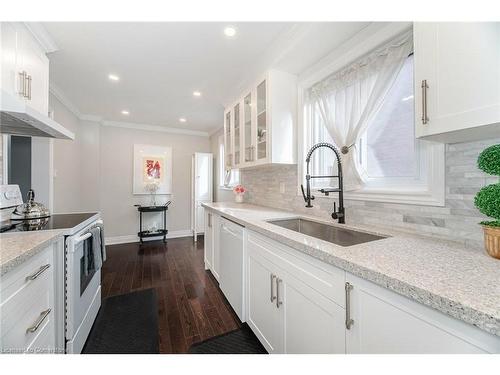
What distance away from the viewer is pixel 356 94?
4.86ft

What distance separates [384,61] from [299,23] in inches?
26.3

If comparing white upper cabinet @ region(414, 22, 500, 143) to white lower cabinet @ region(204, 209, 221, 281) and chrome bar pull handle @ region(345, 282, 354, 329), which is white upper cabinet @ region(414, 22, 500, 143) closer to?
chrome bar pull handle @ region(345, 282, 354, 329)

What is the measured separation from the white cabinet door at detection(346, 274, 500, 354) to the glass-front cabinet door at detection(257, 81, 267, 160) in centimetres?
157

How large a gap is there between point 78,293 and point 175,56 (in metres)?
2.11

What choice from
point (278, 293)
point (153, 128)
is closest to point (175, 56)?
point (278, 293)

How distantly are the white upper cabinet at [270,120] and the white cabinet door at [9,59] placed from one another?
1.84 m

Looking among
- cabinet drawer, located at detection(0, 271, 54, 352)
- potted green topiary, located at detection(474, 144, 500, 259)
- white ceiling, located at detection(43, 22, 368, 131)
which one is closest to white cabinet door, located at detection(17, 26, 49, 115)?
white ceiling, located at detection(43, 22, 368, 131)

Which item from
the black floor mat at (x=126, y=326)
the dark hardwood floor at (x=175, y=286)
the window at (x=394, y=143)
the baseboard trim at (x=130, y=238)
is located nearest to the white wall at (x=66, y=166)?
the baseboard trim at (x=130, y=238)

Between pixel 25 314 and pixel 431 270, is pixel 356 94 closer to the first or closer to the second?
pixel 431 270

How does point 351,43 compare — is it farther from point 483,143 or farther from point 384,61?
point 483,143

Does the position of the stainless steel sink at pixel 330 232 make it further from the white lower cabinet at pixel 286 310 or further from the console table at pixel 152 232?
the console table at pixel 152 232

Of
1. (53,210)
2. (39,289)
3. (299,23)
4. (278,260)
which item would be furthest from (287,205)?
(53,210)

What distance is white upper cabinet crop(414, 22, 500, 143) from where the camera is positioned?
0.70 meters

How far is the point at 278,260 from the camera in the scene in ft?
3.93
